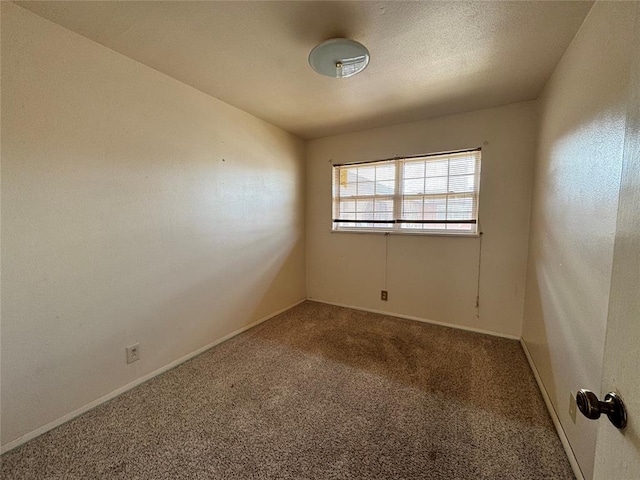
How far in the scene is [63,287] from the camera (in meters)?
1.60

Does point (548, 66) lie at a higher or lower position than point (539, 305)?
higher

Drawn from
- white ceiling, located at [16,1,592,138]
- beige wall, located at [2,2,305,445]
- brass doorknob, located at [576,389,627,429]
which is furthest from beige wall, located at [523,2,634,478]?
beige wall, located at [2,2,305,445]

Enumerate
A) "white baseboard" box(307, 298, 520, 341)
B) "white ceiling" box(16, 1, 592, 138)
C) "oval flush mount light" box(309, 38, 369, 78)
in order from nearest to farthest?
"white ceiling" box(16, 1, 592, 138) → "oval flush mount light" box(309, 38, 369, 78) → "white baseboard" box(307, 298, 520, 341)

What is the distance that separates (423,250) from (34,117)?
3.31 m

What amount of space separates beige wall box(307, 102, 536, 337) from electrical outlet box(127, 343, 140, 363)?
2.32 metres

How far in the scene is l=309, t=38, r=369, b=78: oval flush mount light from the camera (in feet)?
5.24

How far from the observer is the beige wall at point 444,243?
2.62 metres

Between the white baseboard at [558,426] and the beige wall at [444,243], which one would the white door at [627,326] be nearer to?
the white baseboard at [558,426]

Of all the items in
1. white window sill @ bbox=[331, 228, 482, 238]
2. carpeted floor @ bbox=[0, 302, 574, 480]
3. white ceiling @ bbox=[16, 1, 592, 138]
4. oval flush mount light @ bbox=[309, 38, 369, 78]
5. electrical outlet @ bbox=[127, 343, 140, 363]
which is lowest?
carpeted floor @ bbox=[0, 302, 574, 480]

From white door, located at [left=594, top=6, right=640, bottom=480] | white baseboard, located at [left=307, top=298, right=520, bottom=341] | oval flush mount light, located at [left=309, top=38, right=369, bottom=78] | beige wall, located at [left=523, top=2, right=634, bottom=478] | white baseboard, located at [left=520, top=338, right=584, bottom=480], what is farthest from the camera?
white baseboard, located at [left=307, top=298, right=520, bottom=341]

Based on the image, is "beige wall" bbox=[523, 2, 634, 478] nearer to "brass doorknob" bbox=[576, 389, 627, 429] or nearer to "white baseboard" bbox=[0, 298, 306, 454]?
"brass doorknob" bbox=[576, 389, 627, 429]

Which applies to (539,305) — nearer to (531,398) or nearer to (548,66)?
(531,398)

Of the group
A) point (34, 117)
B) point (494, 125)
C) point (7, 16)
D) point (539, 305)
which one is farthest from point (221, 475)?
point (494, 125)

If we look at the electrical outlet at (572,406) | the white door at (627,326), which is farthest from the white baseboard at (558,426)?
the white door at (627,326)
